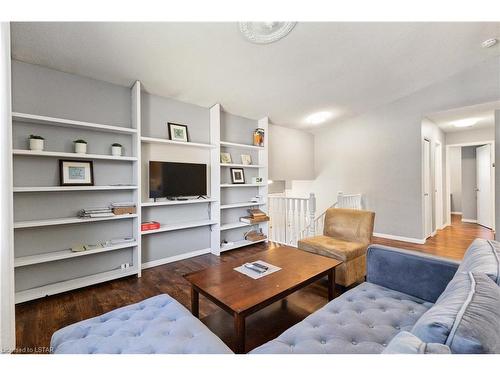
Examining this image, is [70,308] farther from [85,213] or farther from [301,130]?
[301,130]

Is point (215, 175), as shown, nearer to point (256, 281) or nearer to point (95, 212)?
point (95, 212)

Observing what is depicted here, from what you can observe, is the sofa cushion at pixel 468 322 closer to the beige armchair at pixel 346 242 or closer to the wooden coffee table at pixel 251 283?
the wooden coffee table at pixel 251 283

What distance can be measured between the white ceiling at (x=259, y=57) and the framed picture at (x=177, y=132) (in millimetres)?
400

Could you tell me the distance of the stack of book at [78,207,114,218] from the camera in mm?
2532

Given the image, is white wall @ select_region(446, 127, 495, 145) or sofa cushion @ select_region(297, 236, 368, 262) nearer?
sofa cushion @ select_region(297, 236, 368, 262)

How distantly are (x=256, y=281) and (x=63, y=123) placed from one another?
2452mm

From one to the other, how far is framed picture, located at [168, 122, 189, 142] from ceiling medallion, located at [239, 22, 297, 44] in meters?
1.56

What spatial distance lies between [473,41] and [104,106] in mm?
4700

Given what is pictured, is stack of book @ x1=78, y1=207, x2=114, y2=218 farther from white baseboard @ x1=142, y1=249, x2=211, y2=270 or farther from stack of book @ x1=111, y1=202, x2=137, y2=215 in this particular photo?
white baseboard @ x1=142, y1=249, x2=211, y2=270

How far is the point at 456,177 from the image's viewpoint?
694 centimetres

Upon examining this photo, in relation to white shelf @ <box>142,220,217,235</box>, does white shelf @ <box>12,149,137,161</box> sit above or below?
above

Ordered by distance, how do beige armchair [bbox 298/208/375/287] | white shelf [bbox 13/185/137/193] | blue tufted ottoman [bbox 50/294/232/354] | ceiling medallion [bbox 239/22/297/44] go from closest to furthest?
blue tufted ottoman [bbox 50/294/232/354], white shelf [bbox 13/185/137/193], ceiling medallion [bbox 239/22/297/44], beige armchair [bbox 298/208/375/287]

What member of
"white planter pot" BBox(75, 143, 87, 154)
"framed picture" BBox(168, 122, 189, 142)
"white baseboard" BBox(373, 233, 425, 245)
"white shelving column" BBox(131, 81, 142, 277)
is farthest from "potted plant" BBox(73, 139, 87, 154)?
"white baseboard" BBox(373, 233, 425, 245)
